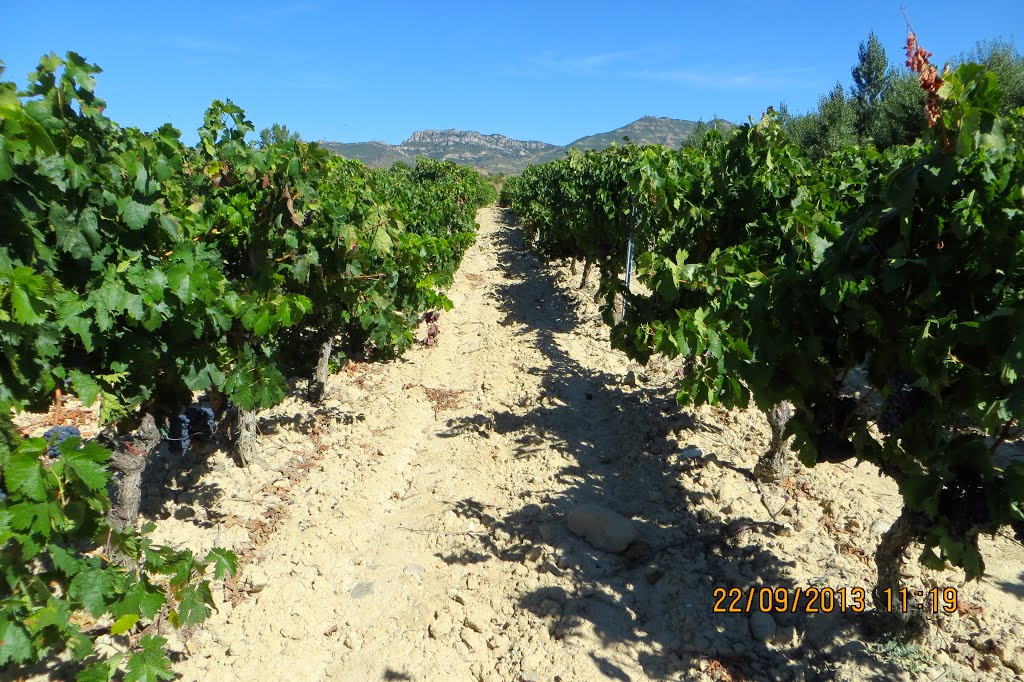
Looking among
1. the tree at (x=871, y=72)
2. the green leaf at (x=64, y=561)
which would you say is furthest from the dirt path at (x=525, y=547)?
the tree at (x=871, y=72)

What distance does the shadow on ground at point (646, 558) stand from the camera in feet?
12.5

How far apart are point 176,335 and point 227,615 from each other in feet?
6.53

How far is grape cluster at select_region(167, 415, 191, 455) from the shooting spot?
18.5 feet

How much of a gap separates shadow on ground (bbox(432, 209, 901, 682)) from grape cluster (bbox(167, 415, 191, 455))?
2.60 m

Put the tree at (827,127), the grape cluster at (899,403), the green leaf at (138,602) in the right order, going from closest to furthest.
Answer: the green leaf at (138,602) → the grape cluster at (899,403) → the tree at (827,127)

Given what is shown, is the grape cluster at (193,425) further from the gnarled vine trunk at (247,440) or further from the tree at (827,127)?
the tree at (827,127)

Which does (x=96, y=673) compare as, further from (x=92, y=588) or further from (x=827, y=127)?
(x=827, y=127)

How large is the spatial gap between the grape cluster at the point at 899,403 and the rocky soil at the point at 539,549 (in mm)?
1440

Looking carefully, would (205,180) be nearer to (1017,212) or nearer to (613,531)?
(613,531)

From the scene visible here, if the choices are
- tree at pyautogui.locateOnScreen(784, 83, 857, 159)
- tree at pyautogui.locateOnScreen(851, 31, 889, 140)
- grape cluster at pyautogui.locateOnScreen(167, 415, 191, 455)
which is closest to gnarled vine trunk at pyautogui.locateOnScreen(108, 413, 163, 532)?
grape cluster at pyautogui.locateOnScreen(167, 415, 191, 455)

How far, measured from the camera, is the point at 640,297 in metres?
6.72
